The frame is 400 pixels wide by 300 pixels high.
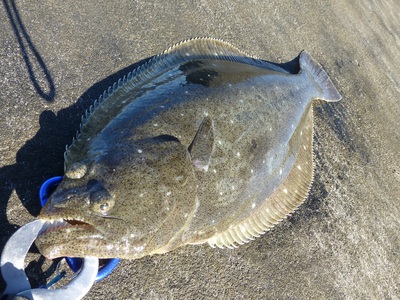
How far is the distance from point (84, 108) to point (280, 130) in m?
1.69

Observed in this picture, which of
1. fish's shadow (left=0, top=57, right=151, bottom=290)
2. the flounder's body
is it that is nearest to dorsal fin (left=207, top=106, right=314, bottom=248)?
the flounder's body

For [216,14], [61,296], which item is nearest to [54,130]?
[61,296]

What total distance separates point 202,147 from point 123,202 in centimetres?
68

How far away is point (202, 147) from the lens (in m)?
2.28

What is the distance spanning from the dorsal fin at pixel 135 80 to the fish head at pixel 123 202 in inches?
10.0

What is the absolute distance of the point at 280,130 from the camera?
2.95 m

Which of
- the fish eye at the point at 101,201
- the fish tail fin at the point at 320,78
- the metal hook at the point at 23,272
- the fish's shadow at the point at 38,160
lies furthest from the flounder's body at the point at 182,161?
the fish tail fin at the point at 320,78

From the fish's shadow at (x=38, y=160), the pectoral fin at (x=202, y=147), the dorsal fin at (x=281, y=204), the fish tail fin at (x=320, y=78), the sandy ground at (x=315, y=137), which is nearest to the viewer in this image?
the fish's shadow at (x=38, y=160)

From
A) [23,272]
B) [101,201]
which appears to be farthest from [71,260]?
[101,201]

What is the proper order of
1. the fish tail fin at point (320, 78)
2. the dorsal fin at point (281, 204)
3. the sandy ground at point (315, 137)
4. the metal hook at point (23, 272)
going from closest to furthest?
the metal hook at point (23, 272) < the sandy ground at point (315, 137) < the dorsal fin at point (281, 204) < the fish tail fin at point (320, 78)

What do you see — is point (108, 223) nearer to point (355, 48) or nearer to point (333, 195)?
point (333, 195)

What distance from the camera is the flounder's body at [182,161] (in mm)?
1820

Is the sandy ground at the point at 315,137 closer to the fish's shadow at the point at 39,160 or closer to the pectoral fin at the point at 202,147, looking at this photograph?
the fish's shadow at the point at 39,160

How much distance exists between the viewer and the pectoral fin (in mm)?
2260
